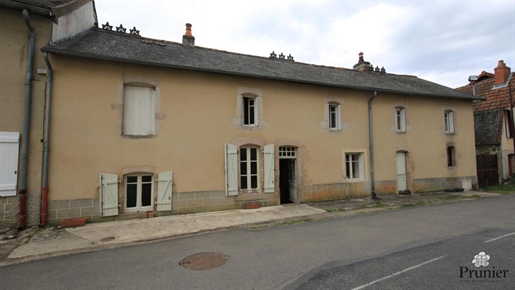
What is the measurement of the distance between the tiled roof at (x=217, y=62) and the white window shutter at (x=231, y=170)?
2.69 metres

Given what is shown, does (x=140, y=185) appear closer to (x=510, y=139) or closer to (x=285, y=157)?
(x=285, y=157)

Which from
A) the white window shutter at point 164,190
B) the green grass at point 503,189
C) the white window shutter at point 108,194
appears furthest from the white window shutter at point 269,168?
the green grass at point 503,189

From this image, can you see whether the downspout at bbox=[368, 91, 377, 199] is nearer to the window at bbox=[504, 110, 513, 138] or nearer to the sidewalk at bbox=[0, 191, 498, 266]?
the sidewalk at bbox=[0, 191, 498, 266]

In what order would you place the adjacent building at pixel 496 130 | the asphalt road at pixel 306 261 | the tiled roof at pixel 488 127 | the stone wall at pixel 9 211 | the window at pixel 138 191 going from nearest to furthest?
1. the asphalt road at pixel 306 261
2. the stone wall at pixel 9 211
3. the window at pixel 138 191
4. the adjacent building at pixel 496 130
5. the tiled roof at pixel 488 127

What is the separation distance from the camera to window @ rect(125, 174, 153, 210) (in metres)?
8.20

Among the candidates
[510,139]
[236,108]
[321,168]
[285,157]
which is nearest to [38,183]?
[236,108]

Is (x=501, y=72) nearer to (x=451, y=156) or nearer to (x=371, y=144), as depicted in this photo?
(x=451, y=156)

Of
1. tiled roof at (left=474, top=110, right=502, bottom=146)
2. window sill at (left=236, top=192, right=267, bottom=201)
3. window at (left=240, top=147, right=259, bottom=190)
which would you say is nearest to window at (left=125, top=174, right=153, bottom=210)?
window sill at (left=236, top=192, right=267, bottom=201)

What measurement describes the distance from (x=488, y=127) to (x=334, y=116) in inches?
486

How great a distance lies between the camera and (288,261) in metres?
4.65

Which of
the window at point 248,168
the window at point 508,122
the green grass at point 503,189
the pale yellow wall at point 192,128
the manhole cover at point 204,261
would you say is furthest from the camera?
the window at point 508,122

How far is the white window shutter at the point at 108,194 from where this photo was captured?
771cm

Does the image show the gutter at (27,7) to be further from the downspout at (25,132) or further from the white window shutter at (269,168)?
the white window shutter at (269,168)

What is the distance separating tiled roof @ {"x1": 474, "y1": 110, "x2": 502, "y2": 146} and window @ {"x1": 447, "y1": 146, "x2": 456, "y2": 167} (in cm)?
425
